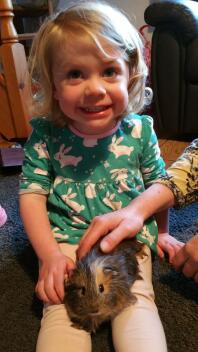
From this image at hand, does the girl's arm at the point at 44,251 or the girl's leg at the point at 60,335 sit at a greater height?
the girl's arm at the point at 44,251

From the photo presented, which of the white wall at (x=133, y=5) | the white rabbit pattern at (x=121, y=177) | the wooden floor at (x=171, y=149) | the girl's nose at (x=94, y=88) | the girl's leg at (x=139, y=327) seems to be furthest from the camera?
the white wall at (x=133, y=5)

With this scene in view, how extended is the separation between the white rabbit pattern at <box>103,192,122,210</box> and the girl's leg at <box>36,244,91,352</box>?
0.22 meters

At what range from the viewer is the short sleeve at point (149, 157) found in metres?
0.82

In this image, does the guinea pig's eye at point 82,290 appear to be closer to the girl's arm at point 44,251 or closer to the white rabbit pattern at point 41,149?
the girl's arm at point 44,251

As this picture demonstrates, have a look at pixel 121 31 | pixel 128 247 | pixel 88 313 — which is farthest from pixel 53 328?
pixel 121 31

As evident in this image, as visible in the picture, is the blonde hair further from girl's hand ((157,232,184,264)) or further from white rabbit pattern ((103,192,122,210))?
girl's hand ((157,232,184,264))

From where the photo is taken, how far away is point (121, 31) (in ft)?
2.41

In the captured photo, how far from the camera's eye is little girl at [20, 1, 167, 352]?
2.17ft

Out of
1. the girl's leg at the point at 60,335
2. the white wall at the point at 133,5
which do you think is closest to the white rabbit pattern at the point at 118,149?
the girl's leg at the point at 60,335

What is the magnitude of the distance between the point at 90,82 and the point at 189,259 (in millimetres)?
360

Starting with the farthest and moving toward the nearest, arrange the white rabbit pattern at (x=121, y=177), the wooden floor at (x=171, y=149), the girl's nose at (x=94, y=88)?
the wooden floor at (x=171, y=149) → the white rabbit pattern at (x=121, y=177) → the girl's nose at (x=94, y=88)

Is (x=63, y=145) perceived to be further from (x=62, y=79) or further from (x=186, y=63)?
(x=186, y=63)

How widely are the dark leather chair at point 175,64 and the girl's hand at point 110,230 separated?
3.35ft

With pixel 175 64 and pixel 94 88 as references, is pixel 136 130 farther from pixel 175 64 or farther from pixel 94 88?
pixel 175 64
